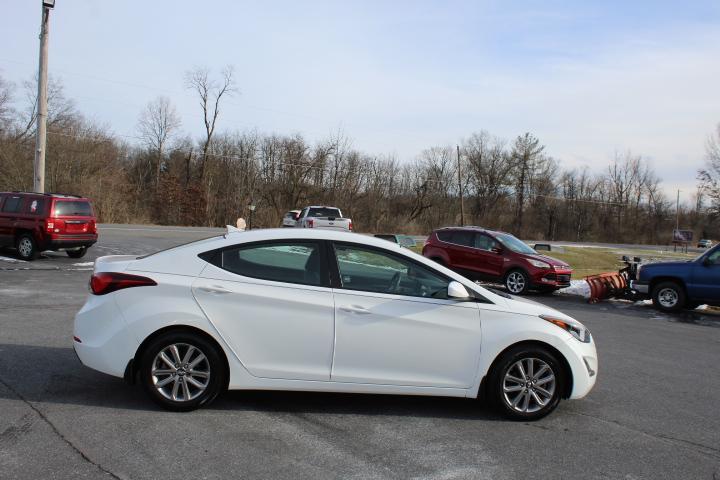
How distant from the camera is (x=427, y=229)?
63.4 meters

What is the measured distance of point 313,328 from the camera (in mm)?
4703

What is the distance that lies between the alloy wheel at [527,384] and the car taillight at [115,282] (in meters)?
3.12

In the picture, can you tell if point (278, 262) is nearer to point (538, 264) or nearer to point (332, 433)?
point (332, 433)

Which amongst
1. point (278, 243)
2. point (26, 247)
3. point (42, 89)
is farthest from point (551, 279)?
point (42, 89)

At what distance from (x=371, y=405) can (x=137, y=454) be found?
2038 millimetres

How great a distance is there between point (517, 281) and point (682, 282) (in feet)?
12.4

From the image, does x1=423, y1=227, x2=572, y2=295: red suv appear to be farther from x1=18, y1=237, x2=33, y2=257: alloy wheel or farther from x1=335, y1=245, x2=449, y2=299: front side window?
x1=18, y1=237, x2=33, y2=257: alloy wheel

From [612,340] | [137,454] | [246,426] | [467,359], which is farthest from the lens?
[612,340]

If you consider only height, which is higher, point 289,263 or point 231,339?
point 289,263

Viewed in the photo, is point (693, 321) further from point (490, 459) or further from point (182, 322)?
point (182, 322)

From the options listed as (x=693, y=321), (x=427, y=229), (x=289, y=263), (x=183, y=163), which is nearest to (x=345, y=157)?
(x=427, y=229)

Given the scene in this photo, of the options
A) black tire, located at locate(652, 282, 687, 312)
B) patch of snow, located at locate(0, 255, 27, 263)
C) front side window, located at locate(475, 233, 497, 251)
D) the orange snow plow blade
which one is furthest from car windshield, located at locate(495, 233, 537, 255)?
patch of snow, located at locate(0, 255, 27, 263)

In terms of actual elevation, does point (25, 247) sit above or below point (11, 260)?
above

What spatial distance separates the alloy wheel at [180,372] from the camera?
4.68 metres
